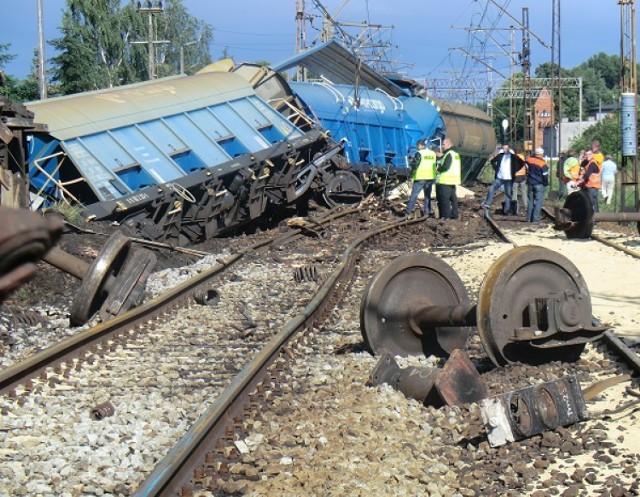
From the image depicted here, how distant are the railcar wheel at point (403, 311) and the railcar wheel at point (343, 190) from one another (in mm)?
13966

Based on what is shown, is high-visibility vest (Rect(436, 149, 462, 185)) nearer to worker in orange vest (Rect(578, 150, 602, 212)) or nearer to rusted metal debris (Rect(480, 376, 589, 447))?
worker in orange vest (Rect(578, 150, 602, 212))

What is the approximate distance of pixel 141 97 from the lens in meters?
17.7

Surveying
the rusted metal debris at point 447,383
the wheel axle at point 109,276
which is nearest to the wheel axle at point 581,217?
the wheel axle at point 109,276

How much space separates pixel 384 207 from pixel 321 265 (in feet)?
30.5

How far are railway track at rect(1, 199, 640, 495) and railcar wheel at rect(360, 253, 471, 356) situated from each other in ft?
0.66

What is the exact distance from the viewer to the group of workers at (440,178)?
770 inches

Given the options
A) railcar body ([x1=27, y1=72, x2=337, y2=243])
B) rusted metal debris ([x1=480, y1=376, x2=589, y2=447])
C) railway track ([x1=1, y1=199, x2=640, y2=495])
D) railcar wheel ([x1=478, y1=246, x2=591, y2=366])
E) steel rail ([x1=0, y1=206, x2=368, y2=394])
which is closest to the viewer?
railway track ([x1=1, y1=199, x2=640, y2=495])

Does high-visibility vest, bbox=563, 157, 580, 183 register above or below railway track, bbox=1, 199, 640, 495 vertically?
below

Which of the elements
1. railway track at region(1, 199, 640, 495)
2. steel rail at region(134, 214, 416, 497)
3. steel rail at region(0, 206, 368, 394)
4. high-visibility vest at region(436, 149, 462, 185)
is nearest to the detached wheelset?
railway track at region(1, 199, 640, 495)

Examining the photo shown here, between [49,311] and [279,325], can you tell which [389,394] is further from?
[49,311]

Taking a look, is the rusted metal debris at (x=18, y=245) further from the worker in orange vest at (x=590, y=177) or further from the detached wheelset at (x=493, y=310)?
the worker in orange vest at (x=590, y=177)

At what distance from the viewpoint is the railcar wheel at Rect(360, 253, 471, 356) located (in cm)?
696

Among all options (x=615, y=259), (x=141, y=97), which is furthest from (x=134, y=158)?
(x=615, y=259)

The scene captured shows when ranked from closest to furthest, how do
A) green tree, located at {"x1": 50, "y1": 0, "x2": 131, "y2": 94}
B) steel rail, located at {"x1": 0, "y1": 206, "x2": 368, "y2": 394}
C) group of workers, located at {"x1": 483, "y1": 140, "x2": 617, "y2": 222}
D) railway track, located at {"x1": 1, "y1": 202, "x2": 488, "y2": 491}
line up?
1. railway track, located at {"x1": 1, "y1": 202, "x2": 488, "y2": 491}
2. steel rail, located at {"x1": 0, "y1": 206, "x2": 368, "y2": 394}
3. group of workers, located at {"x1": 483, "y1": 140, "x2": 617, "y2": 222}
4. green tree, located at {"x1": 50, "y1": 0, "x2": 131, "y2": 94}
